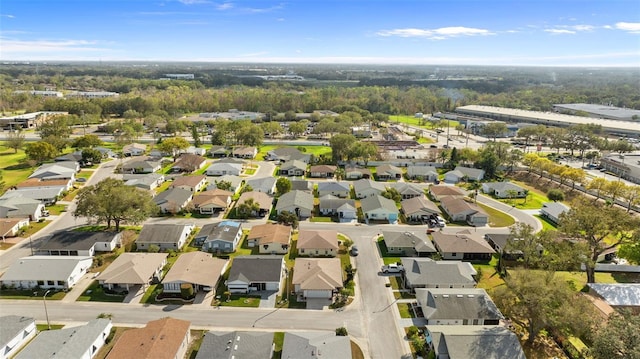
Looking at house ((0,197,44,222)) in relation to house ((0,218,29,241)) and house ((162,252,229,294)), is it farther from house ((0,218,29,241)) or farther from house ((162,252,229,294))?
house ((162,252,229,294))

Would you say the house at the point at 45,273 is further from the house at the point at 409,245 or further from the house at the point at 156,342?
the house at the point at 409,245

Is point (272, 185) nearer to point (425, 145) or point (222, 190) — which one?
point (222, 190)

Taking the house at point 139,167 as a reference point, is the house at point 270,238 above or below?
below

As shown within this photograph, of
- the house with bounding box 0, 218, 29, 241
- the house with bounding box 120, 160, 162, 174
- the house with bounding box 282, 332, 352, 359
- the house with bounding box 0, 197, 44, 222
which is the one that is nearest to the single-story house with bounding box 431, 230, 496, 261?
the house with bounding box 282, 332, 352, 359

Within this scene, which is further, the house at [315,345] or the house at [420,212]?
the house at [420,212]

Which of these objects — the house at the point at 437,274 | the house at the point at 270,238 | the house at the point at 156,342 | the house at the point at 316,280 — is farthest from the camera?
the house at the point at 270,238

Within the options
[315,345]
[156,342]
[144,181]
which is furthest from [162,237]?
[315,345]

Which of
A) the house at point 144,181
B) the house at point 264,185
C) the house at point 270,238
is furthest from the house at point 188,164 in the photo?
the house at point 270,238
